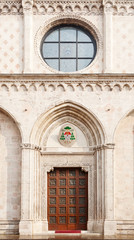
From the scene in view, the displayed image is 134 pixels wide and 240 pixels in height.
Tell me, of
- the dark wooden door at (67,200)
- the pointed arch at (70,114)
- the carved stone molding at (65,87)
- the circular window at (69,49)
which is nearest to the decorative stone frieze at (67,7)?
the circular window at (69,49)

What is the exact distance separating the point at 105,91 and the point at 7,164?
4.52 meters

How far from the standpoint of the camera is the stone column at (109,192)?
1714cm

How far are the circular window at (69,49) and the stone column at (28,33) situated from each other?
75cm

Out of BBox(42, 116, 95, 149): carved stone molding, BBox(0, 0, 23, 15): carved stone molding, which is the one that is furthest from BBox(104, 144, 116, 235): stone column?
BBox(0, 0, 23, 15): carved stone molding

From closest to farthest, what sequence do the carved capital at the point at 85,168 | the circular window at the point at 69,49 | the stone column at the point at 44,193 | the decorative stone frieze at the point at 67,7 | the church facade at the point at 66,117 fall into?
the church facade at the point at 66,117 < the stone column at the point at 44,193 < the carved capital at the point at 85,168 < the decorative stone frieze at the point at 67,7 < the circular window at the point at 69,49

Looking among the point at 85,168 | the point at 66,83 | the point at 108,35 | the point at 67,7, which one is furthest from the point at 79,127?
the point at 67,7

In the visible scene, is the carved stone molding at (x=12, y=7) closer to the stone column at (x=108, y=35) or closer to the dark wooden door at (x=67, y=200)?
the stone column at (x=108, y=35)

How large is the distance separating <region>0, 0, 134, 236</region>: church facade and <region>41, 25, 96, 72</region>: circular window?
39mm

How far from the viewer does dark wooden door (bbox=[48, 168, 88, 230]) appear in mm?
18234

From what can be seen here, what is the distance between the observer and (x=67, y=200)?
18.3m

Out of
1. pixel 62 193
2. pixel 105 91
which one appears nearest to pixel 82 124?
pixel 105 91

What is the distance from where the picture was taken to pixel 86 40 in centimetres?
1903

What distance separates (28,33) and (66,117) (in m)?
3.48

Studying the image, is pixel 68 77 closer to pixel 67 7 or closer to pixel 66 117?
pixel 66 117
